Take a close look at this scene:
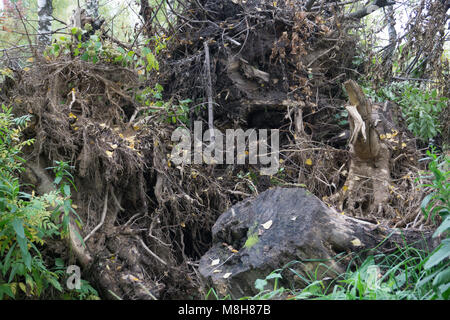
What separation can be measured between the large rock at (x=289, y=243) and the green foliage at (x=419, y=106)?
3017 mm

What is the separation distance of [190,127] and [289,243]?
2.71 metres

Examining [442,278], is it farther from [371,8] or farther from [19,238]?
[371,8]

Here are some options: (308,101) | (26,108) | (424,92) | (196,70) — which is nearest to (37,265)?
(26,108)

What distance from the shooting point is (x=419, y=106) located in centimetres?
555

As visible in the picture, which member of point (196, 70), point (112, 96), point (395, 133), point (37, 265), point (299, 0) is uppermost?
point (299, 0)

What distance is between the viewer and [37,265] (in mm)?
2758

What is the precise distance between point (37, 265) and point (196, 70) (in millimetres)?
3432

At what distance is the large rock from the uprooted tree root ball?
55 cm

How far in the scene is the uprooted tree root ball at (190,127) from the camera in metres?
3.64

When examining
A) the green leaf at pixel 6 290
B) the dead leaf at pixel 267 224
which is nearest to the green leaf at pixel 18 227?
the green leaf at pixel 6 290

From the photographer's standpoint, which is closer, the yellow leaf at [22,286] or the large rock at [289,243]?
the yellow leaf at [22,286]

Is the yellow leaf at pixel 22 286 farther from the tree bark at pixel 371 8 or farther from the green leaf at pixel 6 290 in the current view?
the tree bark at pixel 371 8

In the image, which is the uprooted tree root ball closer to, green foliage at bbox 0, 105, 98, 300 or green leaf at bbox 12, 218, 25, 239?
green foliage at bbox 0, 105, 98, 300
